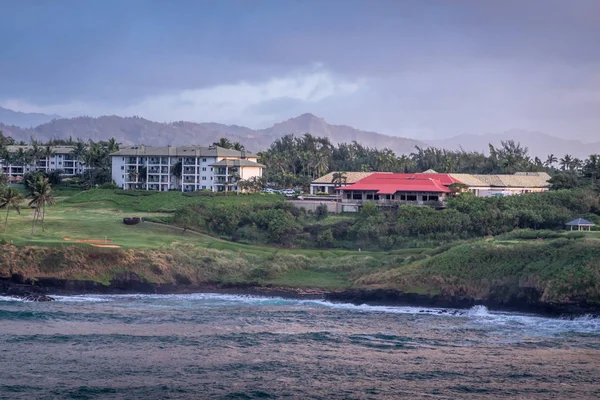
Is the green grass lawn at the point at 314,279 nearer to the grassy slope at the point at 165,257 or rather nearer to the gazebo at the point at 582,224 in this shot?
the grassy slope at the point at 165,257

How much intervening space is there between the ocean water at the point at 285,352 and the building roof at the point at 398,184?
104ft

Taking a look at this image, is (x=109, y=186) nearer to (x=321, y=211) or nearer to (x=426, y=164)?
(x=321, y=211)

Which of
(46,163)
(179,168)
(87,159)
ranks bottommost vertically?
(179,168)

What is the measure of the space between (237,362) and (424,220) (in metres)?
40.2

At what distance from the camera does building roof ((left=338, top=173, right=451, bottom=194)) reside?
278ft

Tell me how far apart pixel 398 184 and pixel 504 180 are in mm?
17446

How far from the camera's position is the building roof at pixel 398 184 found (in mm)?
84812

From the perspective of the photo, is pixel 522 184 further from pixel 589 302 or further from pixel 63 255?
pixel 63 255

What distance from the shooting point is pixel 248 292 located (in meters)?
60.4

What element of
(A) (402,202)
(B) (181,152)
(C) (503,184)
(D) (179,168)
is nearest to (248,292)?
(A) (402,202)

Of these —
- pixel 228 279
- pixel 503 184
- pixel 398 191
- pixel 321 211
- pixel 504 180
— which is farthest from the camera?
pixel 504 180

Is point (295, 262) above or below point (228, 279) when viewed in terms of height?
above

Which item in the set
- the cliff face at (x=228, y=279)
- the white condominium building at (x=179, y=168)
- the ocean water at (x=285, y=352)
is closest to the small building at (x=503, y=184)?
the white condominium building at (x=179, y=168)

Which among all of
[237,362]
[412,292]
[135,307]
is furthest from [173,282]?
[237,362]
